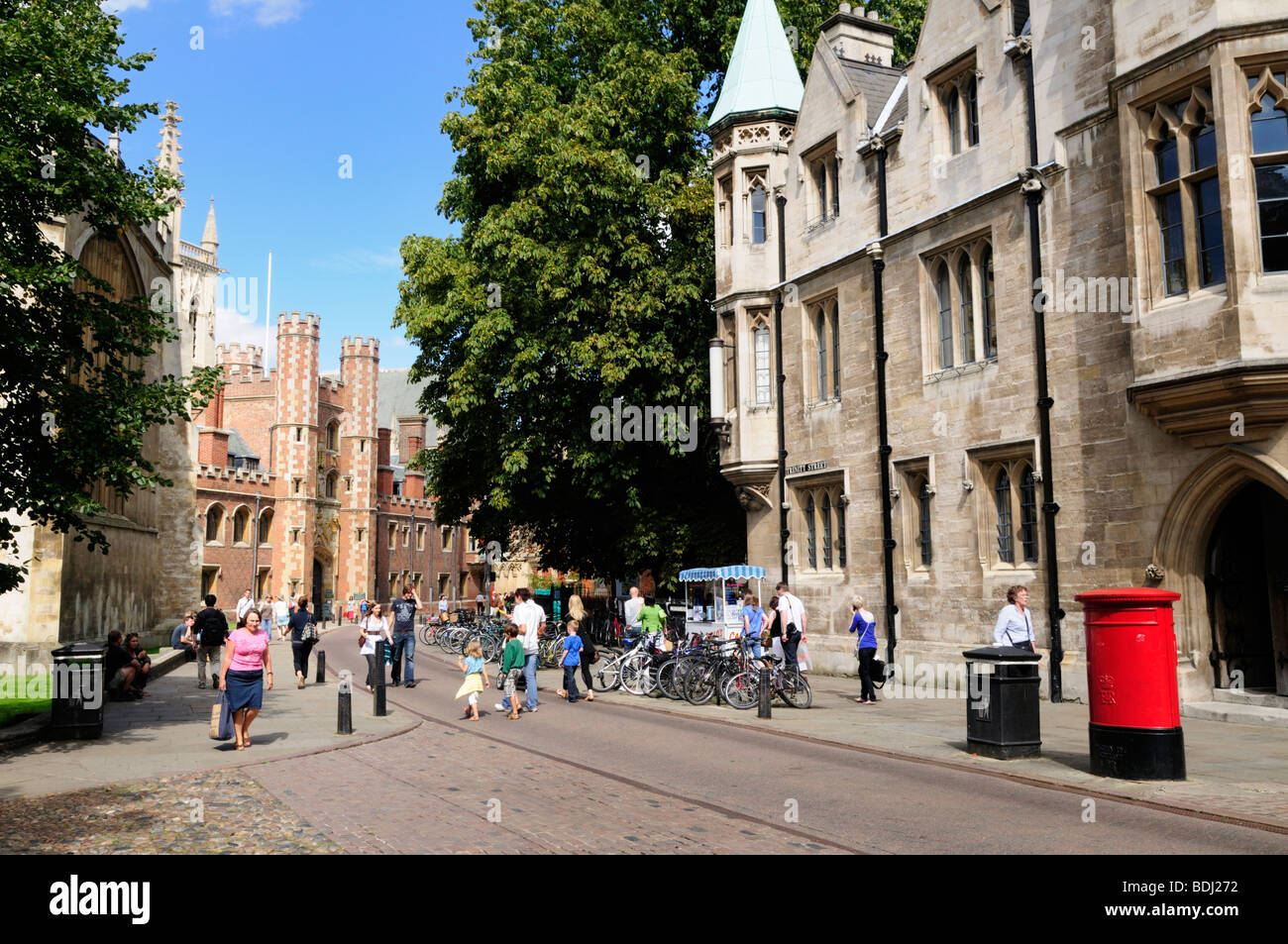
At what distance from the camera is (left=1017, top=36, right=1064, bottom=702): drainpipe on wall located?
1584 cm

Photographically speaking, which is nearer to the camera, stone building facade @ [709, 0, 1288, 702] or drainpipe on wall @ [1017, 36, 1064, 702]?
stone building facade @ [709, 0, 1288, 702]

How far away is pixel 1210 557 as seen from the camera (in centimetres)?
1423

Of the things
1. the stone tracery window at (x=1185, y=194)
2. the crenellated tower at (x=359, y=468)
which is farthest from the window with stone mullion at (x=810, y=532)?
the crenellated tower at (x=359, y=468)

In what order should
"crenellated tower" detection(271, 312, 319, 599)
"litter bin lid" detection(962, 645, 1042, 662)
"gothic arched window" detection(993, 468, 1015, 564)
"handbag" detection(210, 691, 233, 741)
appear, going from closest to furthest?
"litter bin lid" detection(962, 645, 1042, 662) → "handbag" detection(210, 691, 233, 741) → "gothic arched window" detection(993, 468, 1015, 564) → "crenellated tower" detection(271, 312, 319, 599)

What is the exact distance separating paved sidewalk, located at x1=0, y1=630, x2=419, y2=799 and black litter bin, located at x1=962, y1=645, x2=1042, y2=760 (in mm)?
7135

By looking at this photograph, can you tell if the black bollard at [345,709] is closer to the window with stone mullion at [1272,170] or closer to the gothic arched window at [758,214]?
the window with stone mullion at [1272,170]

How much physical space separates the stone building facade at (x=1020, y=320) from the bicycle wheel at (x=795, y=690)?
3371mm

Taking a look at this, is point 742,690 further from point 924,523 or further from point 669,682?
point 924,523

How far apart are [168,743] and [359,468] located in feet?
216

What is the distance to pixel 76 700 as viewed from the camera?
1270 cm

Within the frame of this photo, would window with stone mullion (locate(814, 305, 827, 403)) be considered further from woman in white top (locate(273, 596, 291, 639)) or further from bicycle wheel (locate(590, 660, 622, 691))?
woman in white top (locate(273, 596, 291, 639))

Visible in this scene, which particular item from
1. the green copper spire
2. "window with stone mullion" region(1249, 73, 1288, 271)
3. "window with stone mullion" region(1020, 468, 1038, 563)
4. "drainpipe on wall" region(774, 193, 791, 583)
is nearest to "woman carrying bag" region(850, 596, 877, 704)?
"window with stone mullion" region(1020, 468, 1038, 563)

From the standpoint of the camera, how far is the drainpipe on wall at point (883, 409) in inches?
779
